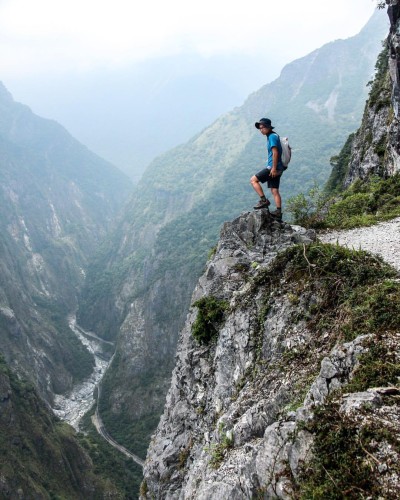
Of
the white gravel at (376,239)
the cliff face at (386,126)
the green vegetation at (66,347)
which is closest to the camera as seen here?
the white gravel at (376,239)

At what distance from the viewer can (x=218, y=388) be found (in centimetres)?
897

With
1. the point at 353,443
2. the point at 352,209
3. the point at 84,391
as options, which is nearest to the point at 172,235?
the point at 84,391

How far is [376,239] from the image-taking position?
9.83 meters

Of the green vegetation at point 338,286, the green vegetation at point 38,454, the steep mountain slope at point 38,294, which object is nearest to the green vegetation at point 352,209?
the green vegetation at point 338,286

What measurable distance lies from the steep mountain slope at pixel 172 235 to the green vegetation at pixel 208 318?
77.2 m

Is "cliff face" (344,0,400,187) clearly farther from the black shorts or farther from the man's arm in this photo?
the man's arm

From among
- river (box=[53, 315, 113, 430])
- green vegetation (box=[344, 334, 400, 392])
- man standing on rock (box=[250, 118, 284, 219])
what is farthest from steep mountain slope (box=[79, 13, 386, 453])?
green vegetation (box=[344, 334, 400, 392])

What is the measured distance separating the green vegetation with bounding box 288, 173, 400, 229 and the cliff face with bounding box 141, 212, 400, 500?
1690 millimetres

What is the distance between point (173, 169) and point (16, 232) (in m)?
72.8

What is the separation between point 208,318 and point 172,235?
124845mm

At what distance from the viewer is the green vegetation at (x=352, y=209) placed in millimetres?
11773

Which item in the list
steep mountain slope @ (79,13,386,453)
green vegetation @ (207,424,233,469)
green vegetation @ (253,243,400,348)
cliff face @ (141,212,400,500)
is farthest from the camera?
steep mountain slope @ (79,13,386,453)

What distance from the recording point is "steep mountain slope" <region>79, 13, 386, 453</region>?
318 feet

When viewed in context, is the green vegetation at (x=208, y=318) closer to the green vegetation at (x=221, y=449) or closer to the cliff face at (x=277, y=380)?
the cliff face at (x=277, y=380)
